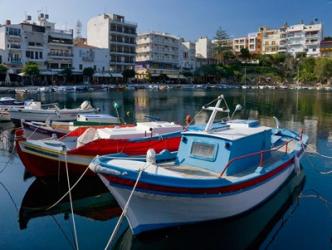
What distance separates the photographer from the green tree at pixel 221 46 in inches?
5910

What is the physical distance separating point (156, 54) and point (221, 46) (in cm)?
3273

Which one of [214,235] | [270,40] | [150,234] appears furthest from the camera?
[270,40]

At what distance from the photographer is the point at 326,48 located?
146750mm

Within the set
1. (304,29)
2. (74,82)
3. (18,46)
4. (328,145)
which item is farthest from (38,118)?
(304,29)

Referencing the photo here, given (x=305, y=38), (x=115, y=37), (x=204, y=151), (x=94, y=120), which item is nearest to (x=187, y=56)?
(x=115, y=37)

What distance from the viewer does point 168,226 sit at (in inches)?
428

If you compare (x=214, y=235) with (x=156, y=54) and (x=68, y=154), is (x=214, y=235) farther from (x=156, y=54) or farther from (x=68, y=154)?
(x=156, y=54)

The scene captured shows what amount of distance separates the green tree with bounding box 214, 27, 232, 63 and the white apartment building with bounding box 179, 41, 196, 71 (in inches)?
357

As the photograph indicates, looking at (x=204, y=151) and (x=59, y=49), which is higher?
(x=59, y=49)

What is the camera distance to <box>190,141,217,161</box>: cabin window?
11958mm

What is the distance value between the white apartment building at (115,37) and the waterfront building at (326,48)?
7241 cm

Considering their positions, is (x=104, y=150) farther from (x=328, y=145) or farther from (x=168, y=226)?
(x=328, y=145)

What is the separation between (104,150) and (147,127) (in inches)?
135

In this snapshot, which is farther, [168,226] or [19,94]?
[19,94]
